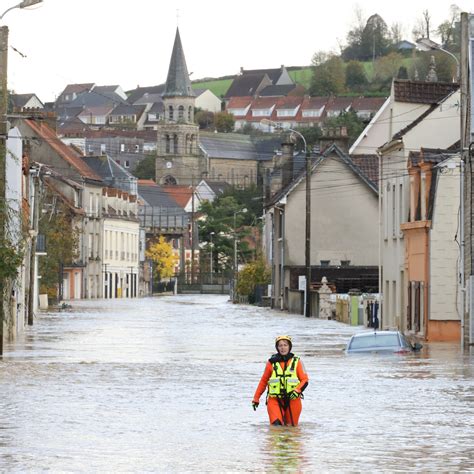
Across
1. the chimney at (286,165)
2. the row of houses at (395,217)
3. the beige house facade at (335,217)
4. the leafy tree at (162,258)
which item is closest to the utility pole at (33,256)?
the row of houses at (395,217)

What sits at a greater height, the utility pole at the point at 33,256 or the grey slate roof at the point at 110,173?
the grey slate roof at the point at 110,173

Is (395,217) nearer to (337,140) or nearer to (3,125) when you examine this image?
(3,125)

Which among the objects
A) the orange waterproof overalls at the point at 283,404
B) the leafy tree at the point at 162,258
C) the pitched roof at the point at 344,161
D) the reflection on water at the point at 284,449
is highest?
the pitched roof at the point at 344,161

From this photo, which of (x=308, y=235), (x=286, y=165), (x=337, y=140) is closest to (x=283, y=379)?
(x=308, y=235)

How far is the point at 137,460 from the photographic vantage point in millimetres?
16766

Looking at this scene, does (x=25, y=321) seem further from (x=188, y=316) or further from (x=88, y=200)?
(x=88, y=200)

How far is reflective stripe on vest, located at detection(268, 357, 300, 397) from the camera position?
1991cm

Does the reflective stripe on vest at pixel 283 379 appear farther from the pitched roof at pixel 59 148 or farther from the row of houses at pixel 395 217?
the pitched roof at pixel 59 148

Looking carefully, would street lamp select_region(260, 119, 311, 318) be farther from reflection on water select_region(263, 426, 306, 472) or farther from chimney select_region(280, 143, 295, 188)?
reflection on water select_region(263, 426, 306, 472)

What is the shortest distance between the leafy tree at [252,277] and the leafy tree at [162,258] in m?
65.5

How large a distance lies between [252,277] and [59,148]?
95.3 feet

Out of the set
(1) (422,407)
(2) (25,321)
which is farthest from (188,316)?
(1) (422,407)

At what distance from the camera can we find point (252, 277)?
341 feet

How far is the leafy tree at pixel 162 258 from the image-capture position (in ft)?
569
